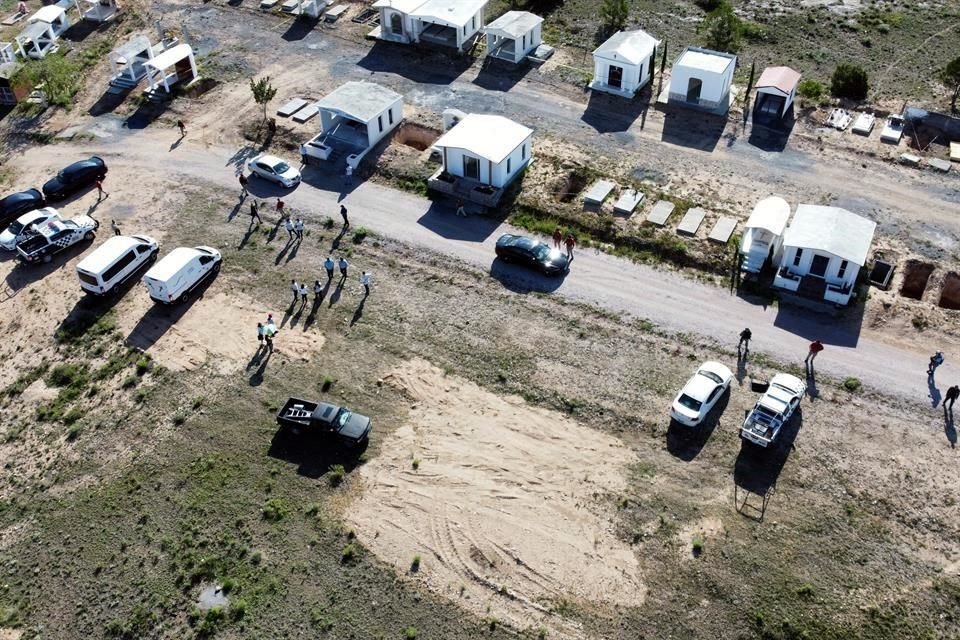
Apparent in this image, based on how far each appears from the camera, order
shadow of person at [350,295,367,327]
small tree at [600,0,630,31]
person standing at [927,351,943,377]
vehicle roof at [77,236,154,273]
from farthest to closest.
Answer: small tree at [600,0,630,31] < vehicle roof at [77,236,154,273] < shadow of person at [350,295,367,327] < person standing at [927,351,943,377]

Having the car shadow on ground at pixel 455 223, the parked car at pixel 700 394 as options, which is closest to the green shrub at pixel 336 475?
the parked car at pixel 700 394

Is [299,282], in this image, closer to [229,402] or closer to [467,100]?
[229,402]

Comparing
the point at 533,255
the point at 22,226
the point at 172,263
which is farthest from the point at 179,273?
the point at 533,255

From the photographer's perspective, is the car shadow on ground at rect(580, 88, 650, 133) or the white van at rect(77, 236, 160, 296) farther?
the car shadow on ground at rect(580, 88, 650, 133)

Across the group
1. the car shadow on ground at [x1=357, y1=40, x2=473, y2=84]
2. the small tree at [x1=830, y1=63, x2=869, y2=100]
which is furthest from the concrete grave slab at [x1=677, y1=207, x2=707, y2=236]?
the car shadow on ground at [x1=357, y1=40, x2=473, y2=84]

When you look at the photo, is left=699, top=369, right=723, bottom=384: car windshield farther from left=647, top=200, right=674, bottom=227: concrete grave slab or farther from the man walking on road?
left=647, top=200, right=674, bottom=227: concrete grave slab

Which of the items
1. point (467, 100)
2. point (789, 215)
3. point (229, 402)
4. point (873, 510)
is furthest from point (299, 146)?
point (873, 510)
